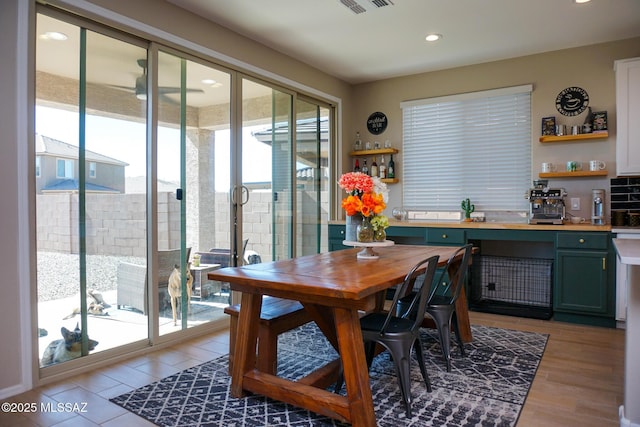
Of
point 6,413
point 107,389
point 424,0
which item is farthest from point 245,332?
point 424,0

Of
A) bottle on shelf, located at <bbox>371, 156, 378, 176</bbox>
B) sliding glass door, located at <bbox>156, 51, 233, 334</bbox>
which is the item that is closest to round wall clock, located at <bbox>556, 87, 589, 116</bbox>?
bottle on shelf, located at <bbox>371, 156, 378, 176</bbox>

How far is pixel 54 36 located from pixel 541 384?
3669mm

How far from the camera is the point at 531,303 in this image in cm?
450

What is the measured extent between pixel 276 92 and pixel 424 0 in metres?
1.78

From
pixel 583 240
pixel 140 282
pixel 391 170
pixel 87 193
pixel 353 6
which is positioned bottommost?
pixel 140 282

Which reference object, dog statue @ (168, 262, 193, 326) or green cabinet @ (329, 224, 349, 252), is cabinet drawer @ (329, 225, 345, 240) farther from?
dog statue @ (168, 262, 193, 326)

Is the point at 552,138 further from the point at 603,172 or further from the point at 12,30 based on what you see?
the point at 12,30

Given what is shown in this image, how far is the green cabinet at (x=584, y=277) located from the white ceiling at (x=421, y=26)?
1.85 meters

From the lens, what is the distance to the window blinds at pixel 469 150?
4.63 meters

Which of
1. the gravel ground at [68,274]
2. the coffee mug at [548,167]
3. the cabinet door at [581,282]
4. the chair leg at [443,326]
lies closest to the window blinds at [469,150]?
the coffee mug at [548,167]

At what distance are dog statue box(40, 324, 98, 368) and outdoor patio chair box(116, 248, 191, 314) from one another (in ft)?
1.09

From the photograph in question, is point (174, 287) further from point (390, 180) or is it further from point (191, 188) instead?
point (390, 180)

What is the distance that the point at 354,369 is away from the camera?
6.42 feet

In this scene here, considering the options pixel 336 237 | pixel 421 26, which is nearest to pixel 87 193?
pixel 336 237
